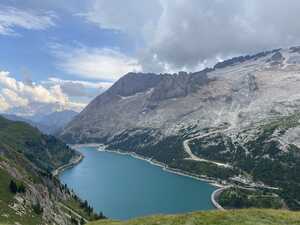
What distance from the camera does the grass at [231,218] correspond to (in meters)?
40.8

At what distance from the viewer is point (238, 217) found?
4191 cm

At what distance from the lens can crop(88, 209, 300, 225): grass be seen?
134ft

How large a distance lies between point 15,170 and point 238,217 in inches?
5183

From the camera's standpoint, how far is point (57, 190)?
197 meters

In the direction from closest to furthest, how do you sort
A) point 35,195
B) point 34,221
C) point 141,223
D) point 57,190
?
point 141,223 → point 34,221 → point 35,195 → point 57,190

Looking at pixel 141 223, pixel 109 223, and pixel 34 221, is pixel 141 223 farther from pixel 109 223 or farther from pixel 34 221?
pixel 34 221

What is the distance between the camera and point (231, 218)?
4153 cm

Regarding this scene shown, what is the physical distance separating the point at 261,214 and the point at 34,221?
80.3 m

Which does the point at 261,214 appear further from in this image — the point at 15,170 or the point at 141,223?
the point at 15,170

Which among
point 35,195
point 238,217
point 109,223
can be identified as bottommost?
point 35,195

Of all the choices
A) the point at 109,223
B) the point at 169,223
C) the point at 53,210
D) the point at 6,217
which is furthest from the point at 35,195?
the point at 169,223

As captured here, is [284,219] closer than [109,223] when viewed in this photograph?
Yes

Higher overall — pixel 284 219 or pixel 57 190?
pixel 284 219

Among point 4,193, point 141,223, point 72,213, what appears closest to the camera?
point 141,223
